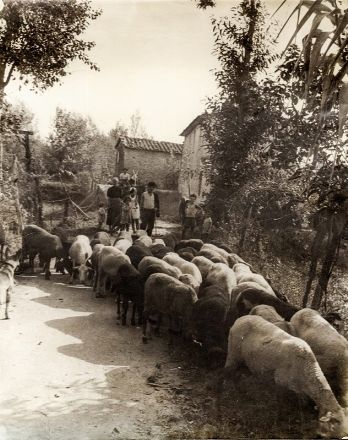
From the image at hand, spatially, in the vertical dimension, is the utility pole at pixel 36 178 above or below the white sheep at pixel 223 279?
above

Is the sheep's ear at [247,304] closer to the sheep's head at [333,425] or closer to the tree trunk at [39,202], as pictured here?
the sheep's head at [333,425]

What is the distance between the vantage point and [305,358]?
4746 mm

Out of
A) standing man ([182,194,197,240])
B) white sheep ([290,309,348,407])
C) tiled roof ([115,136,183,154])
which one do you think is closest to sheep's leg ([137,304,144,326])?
white sheep ([290,309,348,407])

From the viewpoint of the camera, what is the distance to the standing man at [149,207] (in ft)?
43.9

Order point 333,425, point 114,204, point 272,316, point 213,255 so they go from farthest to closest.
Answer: point 114,204
point 213,255
point 272,316
point 333,425

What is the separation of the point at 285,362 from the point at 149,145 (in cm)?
1120

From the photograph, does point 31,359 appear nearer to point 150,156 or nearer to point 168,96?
point 168,96

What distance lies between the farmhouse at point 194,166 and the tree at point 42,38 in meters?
4.52

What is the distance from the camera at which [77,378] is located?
18.0ft

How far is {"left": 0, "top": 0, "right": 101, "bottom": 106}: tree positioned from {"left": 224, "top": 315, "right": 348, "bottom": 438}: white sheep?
160 inches

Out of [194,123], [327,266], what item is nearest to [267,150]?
[194,123]

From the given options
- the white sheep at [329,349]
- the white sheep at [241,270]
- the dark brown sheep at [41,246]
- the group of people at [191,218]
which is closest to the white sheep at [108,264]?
the dark brown sheep at [41,246]

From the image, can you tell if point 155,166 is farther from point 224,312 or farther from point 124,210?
point 224,312

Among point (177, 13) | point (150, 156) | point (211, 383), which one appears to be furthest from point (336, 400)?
point (150, 156)
